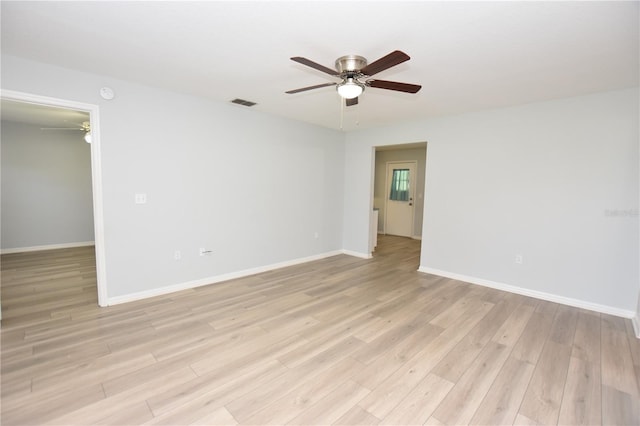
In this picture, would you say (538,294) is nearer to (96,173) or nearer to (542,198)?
(542,198)

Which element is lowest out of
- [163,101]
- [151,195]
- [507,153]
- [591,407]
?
[591,407]

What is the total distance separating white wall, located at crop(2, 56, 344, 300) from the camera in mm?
3160

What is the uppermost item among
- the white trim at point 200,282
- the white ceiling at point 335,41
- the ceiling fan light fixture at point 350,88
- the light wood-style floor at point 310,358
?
the white ceiling at point 335,41

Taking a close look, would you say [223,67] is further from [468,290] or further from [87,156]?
[87,156]

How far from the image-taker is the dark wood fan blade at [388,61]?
1.89 meters

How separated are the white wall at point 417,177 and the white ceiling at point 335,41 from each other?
4.33 metres

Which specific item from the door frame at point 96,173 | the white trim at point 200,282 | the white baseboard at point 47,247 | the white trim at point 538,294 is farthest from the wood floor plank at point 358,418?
the white baseboard at point 47,247

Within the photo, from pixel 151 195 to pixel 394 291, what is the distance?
3.32 meters

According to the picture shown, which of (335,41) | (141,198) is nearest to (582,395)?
(335,41)

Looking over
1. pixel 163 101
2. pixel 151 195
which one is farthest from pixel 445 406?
pixel 163 101

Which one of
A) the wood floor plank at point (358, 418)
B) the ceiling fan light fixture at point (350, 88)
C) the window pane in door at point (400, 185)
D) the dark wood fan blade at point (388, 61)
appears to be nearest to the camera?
the wood floor plank at point (358, 418)

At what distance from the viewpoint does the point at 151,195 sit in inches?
137

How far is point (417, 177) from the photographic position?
7777mm

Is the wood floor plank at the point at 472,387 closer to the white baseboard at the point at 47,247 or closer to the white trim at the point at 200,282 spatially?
the white trim at the point at 200,282
